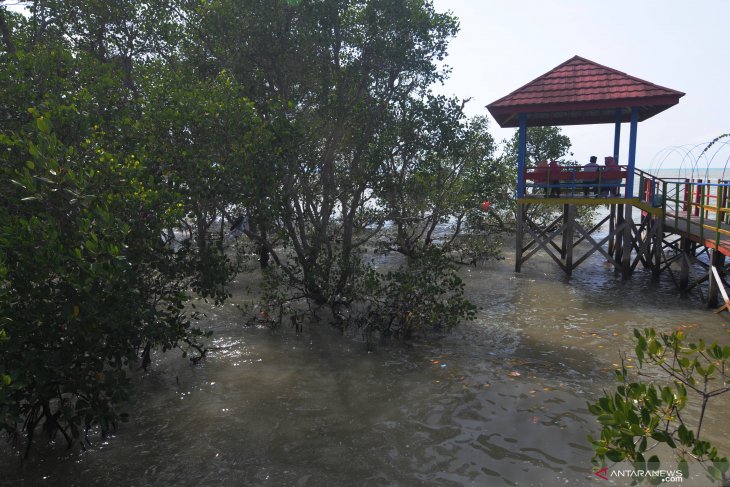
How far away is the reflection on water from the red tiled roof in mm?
5591

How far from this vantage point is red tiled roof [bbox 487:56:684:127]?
12320 millimetres

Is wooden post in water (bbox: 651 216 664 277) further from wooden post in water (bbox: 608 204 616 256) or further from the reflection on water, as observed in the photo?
the reflection on water

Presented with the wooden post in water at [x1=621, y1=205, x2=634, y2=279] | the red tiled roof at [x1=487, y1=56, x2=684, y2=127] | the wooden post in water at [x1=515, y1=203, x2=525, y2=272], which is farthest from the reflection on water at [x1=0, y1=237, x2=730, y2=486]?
the red tiled roof at [x1=487, y1=56, x2=684, y2=127]

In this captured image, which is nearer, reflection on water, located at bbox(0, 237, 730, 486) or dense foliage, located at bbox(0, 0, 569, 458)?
dense foliage, located at bbox(0, 0, 569, 458)

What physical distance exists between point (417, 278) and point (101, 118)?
592 centimetres

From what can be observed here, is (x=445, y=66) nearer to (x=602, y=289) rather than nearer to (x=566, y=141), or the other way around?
(x=602, y=289)

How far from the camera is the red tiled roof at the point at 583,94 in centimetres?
1232

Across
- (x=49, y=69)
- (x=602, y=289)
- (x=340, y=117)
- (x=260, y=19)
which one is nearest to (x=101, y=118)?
(x=49, y=69)

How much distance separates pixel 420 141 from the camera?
11.0m

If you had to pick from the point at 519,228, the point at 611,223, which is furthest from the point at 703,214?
the point at 611,223

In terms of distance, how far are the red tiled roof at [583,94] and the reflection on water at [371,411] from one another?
18.3 feet

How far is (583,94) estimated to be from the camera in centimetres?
1275

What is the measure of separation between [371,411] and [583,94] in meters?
10.6

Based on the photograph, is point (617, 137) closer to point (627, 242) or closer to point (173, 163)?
point (627, 242)
